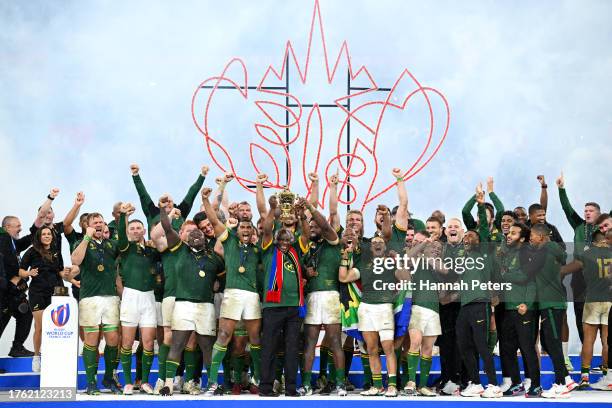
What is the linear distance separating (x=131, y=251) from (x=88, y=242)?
1.15 feet

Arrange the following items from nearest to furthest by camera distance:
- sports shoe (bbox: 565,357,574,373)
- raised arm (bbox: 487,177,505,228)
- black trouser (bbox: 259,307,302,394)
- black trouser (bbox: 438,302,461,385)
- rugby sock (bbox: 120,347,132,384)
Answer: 1. black trouser (bbox: 259,307,302,394)
2. rugby sock (bbox: 120,347,132,384)
3. black trouser (bbox: 438,302,461,385)
4. raised arm (bbox: 487,177,505,228)
5. sports shoe (bbox: 565,357,574,373)

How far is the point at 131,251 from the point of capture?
28.7 feet

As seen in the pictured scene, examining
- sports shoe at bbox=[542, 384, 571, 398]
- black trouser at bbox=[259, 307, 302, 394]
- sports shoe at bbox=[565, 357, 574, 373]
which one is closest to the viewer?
sports shoe at bbox=[542, 384, 571, 398]

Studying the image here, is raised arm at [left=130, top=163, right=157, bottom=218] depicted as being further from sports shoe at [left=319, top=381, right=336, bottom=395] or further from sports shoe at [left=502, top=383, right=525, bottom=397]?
sports shoe at [left=502, top=383, right=525, bottom=397]

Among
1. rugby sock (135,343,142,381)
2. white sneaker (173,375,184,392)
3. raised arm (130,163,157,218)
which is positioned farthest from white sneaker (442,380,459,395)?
raised arm (130,163,157,218)

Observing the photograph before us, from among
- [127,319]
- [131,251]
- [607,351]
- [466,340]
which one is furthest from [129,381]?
[607,351]

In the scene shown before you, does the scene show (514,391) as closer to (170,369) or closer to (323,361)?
(323,361)

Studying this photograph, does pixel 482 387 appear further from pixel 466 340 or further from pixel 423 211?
pixel 423 211

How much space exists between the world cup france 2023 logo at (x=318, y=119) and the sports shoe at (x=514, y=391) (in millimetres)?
3830

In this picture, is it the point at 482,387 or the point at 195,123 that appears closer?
the point at 482,387

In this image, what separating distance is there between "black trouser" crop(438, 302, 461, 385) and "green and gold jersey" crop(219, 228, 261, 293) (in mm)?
1566

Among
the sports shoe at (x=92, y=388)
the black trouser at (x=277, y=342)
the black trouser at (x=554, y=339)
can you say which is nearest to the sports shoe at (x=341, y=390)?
the black trouser at (x=277, y=342)

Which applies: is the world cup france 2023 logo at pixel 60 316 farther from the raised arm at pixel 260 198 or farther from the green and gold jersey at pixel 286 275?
the raised arm at pixel 260 198

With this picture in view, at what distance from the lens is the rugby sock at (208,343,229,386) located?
8.51 metres
